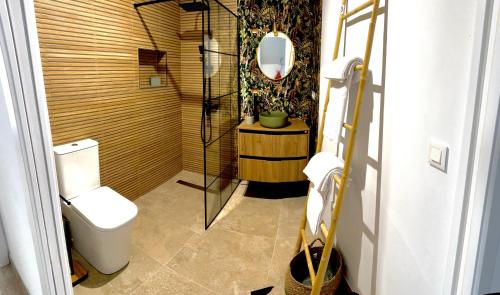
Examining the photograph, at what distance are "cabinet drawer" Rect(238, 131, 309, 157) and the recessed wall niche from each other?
1203 millimetres

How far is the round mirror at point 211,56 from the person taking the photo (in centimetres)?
249

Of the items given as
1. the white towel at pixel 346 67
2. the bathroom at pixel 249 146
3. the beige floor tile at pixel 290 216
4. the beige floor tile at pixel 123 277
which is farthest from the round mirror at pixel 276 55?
the beige floor tile at pixel 123 277

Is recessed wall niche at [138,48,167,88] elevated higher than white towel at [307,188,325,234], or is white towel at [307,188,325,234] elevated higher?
recessed wall niche at [138,48,167,88]

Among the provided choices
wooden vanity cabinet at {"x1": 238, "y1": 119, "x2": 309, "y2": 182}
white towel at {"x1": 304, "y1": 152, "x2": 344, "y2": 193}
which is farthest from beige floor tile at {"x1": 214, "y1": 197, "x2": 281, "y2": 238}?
white towel at {"x1": 304, "y1": 152, "x2": 344, "y2": 193}

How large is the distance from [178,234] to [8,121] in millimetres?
1693

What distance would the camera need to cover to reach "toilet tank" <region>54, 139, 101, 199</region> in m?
2.08

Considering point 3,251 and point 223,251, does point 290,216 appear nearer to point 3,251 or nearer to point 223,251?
point 223,251

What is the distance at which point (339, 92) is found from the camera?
5.37 feet

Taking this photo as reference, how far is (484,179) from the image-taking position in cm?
83

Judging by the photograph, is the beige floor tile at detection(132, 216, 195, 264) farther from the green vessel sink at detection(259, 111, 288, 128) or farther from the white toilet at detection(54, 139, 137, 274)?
the green vessel sink at detection(259, 111, 288, 128)

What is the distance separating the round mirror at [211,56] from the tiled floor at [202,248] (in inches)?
55.8

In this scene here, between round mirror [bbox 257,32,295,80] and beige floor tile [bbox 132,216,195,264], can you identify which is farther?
round mirror [bbox 257,32,295,80]

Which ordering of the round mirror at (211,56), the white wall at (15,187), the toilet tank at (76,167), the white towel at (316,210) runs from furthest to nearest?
the round mirror at (211,56) < the toilet tank at (76,167) < the white towel at (316,210) < the white wall at (15,187)

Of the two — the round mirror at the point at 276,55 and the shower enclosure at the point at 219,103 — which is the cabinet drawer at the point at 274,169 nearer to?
the shower enclosure at the point at 219,103
